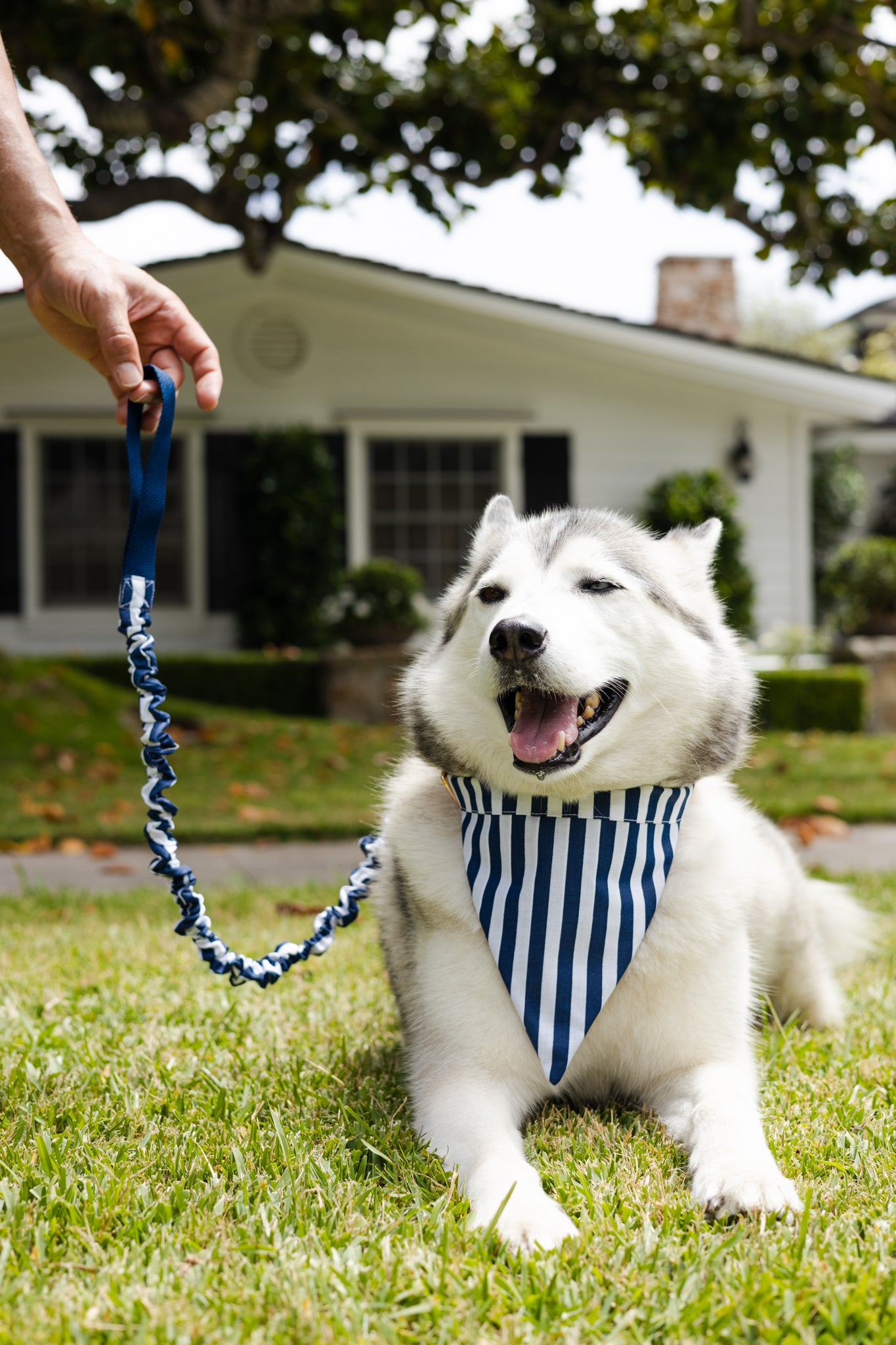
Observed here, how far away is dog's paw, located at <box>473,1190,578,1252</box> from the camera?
1.63m

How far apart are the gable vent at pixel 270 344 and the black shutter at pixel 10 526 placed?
263 cm

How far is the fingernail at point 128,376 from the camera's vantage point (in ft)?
7.30

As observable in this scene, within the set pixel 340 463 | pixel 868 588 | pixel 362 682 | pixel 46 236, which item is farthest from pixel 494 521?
pixel 868 588

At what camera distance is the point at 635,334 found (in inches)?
480

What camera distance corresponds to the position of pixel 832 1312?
1438mm

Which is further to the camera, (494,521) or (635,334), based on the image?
(635,334)

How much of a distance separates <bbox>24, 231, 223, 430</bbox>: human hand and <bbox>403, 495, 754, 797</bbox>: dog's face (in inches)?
30.1

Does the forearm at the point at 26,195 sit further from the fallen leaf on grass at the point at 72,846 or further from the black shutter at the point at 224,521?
the black shutter at the point at 224,521

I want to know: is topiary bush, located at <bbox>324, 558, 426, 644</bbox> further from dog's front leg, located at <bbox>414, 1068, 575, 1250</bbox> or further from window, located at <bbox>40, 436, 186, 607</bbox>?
dog's front leg, located at <bbox>414, 1068, 575, 1250</bbox>

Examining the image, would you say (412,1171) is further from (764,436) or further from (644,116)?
(764,436)

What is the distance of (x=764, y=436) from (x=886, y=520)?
7.39m

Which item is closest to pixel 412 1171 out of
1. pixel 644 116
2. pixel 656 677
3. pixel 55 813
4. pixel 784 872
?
pixel 656 677

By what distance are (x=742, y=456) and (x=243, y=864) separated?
364 inches

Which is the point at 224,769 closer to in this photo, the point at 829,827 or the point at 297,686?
the point at 297,686
